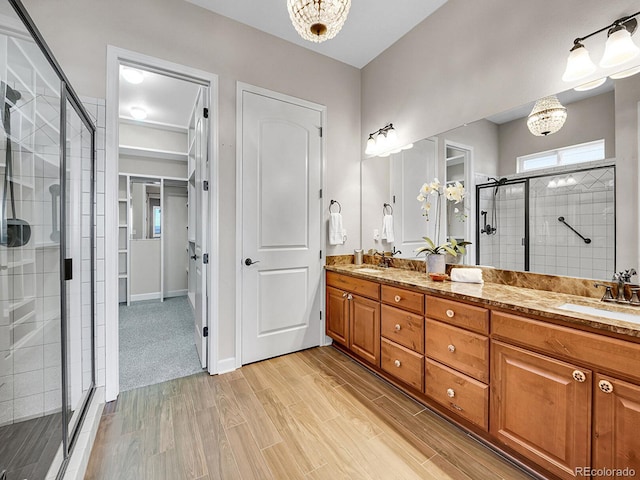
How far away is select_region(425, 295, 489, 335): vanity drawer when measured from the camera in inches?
61.3

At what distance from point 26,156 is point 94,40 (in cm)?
120

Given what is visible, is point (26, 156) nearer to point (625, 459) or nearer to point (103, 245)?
point (103, 245)

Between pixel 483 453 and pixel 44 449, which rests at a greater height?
pixel 44 449

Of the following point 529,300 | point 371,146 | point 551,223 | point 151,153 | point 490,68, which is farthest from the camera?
point 151,153

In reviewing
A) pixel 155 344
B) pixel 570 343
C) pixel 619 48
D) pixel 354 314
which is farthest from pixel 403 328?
pixel 155 344

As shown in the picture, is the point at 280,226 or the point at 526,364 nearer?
the point at 526,364

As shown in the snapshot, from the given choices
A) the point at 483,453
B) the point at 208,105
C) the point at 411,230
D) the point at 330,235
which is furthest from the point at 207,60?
the point at 483,453

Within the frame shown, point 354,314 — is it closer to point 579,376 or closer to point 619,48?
point 579,376

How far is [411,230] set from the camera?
2713 mm

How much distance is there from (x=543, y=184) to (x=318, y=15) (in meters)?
1.65

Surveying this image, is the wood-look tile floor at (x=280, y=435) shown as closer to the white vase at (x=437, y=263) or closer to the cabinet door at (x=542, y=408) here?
the cabinet door at (x=542, y=408)

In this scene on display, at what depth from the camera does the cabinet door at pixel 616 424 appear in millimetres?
1065

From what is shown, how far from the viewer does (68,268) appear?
5.22 feet

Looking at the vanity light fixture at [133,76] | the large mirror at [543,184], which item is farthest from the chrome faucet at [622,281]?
the vanity light fixture at [133,76]
